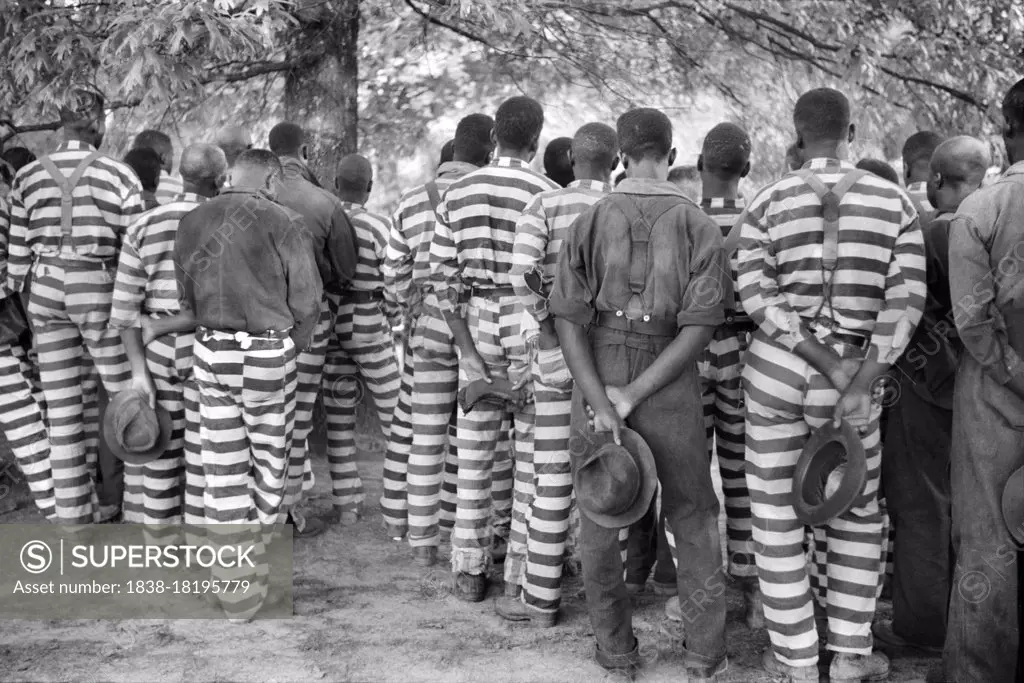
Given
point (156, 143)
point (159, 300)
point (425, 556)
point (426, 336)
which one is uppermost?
point (156, 143)

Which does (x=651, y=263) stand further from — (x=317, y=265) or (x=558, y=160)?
(x=317, y=265)

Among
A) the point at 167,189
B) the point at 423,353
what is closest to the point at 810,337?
the point at 423,353

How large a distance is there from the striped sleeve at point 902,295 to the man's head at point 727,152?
905 mm

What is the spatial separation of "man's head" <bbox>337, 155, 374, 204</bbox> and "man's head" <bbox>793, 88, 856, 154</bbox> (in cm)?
270

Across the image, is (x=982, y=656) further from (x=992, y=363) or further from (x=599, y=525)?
(x=599, y=525)

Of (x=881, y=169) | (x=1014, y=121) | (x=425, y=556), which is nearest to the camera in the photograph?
(x=1014, y=121)

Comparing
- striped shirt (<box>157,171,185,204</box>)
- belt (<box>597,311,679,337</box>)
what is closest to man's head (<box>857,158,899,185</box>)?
belt (<box>597,311,679,337</box>)

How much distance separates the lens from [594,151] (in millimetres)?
3969

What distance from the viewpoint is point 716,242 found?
327 centimetres

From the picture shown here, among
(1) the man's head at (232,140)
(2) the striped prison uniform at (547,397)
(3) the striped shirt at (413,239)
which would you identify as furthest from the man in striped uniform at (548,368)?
(1) the man's head at (232,140)

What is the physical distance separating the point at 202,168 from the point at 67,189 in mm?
857

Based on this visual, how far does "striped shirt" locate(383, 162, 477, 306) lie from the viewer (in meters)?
4.67

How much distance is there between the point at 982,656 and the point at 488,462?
2.19 meters

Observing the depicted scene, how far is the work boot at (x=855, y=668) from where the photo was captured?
346 centimetres
